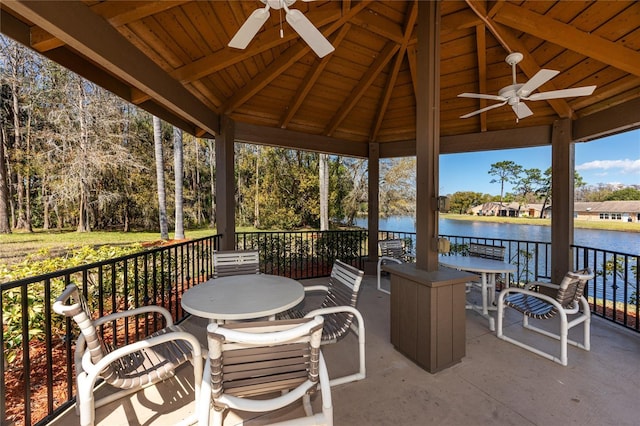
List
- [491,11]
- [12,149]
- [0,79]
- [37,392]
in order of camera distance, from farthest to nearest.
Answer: [12,149] → [0,79] → [491,11] → [37,392]

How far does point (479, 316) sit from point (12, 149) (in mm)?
16786

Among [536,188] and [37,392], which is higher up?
[536,188]

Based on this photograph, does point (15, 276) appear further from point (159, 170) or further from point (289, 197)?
point (289, 197)

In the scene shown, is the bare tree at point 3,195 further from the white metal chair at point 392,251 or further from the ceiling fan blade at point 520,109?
the ceiling fan blade at point 520,109

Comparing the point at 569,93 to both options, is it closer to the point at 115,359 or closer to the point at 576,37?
the point at 576,37

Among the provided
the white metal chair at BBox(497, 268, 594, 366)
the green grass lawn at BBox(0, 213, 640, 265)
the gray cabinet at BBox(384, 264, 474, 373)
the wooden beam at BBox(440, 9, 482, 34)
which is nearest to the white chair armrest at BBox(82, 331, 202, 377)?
the gray cabinet at BBox(384, 264, 474, 373)

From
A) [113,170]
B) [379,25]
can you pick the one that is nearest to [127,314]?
[379,25]

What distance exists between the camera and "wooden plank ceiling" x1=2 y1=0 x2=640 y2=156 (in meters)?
2.56

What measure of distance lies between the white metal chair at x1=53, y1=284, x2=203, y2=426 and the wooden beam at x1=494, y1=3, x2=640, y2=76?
427cm

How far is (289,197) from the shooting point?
46.3 feet

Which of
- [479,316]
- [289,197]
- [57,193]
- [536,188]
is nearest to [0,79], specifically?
[57,193]

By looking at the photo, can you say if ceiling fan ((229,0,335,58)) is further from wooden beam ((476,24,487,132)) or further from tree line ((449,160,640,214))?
tree line ((449,160,640,214))

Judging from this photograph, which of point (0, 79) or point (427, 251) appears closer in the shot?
point (427, 251)

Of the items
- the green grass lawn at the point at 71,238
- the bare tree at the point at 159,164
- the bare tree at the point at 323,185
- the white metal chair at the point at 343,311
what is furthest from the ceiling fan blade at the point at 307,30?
the bare tree at the point at 159,164
